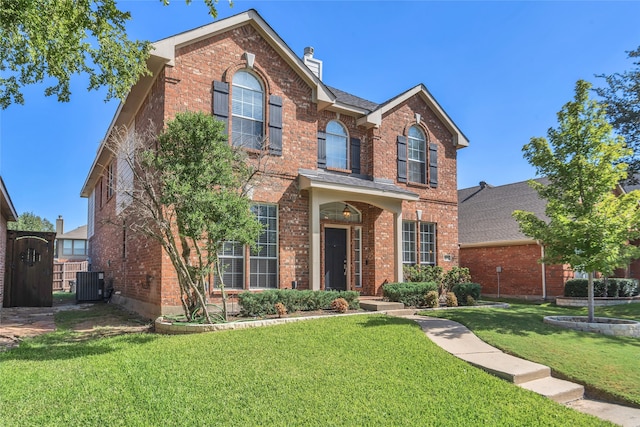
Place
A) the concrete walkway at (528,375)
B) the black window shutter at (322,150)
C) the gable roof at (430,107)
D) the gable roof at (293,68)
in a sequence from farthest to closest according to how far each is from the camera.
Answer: the gable roof at (430,107)
the black window shutter at (322,150)
the gable roof at (293,68)
the concrete walkway at (528,375)

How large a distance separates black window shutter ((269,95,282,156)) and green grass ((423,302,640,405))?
6.25 meters

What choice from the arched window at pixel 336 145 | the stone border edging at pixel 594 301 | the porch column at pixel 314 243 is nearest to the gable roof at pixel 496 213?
the stone border edging at pixel 594 301

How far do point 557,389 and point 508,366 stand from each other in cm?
69

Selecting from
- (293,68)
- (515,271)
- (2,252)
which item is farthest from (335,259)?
(2,252)

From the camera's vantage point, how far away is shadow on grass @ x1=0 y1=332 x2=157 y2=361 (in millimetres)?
6725

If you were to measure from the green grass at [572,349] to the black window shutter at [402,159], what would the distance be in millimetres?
5865

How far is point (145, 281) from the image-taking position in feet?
36.2

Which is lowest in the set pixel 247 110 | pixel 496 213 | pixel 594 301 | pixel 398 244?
pixel 594 301

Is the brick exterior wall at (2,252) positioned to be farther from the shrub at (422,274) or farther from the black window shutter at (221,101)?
the shrub at (422,274)

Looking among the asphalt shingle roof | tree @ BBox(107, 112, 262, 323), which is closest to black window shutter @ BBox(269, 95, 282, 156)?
the asphalt shingle roof

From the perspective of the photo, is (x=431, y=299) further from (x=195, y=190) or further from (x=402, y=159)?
(x=195, y=190)

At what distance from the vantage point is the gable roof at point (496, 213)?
754 inches

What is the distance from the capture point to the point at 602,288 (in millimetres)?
16250

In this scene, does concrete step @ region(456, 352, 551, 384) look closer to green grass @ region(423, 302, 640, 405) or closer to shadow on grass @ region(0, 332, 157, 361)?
green grass @ region(423, 302, 640, 405)
